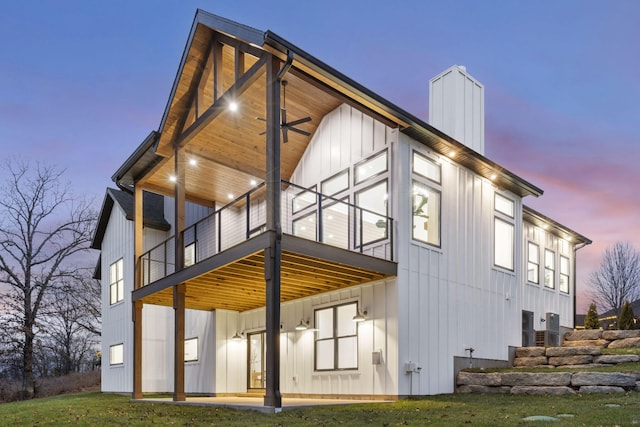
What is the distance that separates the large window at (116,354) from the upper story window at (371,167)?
12.0 m

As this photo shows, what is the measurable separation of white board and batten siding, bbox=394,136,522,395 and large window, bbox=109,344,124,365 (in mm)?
12445

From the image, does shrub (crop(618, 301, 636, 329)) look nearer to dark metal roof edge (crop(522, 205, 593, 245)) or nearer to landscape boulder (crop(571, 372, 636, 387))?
dark metal roof edge (crop(522, 205, 593, 245))

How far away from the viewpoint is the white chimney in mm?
14617

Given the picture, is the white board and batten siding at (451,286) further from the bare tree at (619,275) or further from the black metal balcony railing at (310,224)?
the bare tree at (619,275)

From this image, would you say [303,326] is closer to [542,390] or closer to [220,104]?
[542,390]

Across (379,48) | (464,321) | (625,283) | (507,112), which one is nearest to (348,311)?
(464,321)

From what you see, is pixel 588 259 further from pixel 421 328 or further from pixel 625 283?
pixel 421 328

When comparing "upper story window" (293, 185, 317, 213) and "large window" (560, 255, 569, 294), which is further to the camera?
"large window" (560, 255, 569, 294)

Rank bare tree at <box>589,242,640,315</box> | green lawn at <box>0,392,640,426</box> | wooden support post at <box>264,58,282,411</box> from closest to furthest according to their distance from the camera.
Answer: green lawn at <box>0,392,640,426</box>, wooden support post at <box>264,58,282,411</box>, bare tree at <box>589,242,640,315</box>

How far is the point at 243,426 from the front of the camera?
699 cm

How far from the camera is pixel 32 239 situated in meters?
26.9

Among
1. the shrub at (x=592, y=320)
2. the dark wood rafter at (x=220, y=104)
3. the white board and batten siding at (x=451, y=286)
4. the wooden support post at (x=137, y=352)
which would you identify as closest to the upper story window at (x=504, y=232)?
the white board and batten siding at (x=451, y=286)

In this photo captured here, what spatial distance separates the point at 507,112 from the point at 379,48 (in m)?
7.96

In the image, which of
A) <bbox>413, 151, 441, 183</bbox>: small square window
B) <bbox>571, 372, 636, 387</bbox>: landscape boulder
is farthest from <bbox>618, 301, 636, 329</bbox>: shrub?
<bbox>413, 151, 441, 183</bbox>: small square window
